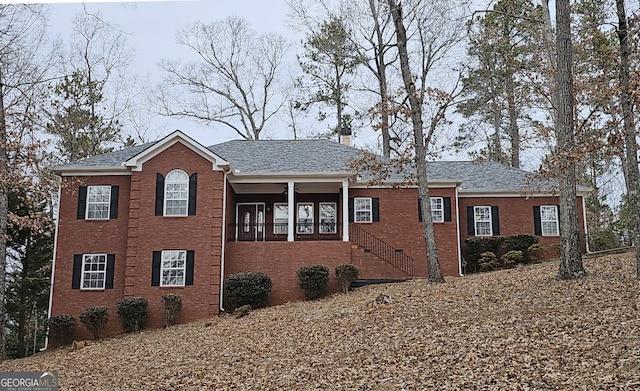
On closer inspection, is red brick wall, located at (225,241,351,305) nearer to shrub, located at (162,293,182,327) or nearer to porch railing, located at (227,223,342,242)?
porch railing, located at (227,223,342,242)

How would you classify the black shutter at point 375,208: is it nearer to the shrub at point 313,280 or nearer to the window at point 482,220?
the shrub at point 313,280

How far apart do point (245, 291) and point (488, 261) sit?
8368mm

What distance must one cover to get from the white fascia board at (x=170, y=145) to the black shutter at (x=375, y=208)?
541 cm

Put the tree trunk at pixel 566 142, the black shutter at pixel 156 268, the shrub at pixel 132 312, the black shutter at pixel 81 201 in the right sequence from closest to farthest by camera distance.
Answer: the tree trunk at pixel 566 142
the shrub at pixel 132 312
the black shutter at pixel 156 268
the black shutter at pixel 81 201

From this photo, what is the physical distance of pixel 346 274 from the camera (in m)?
17.2

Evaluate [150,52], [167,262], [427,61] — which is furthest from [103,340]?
[427,61]

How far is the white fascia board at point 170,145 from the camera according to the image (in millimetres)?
17219

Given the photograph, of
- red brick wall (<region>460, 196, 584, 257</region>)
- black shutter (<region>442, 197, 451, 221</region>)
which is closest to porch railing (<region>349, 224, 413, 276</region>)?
black shutter (<region>442, 197, 451, 221</region>)

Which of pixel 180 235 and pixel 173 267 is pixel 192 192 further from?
pixel 173 267

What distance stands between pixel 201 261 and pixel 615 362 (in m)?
12.2

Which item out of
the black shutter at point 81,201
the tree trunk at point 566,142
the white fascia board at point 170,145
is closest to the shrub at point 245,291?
the white fascia board at point 170,145

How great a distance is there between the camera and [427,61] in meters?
27.1

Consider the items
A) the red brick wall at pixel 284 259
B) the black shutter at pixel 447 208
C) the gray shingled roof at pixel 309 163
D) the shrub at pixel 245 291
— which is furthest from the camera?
the black shutter at pixel 447 208

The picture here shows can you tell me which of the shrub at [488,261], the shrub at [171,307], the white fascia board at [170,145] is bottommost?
the shrub at [171,307]
